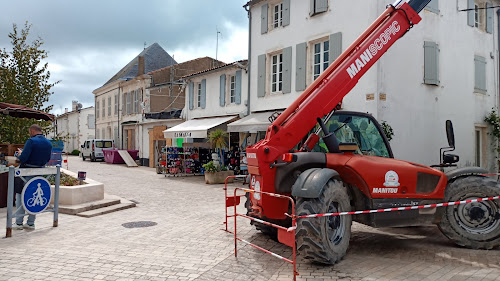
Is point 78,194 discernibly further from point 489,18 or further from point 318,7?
point 489,18

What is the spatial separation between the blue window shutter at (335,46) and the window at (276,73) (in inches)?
107

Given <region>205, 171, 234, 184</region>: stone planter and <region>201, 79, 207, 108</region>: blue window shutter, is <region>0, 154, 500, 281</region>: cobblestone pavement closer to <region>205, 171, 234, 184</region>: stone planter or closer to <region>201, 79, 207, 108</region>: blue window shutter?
<region>205, 171, 234, 184</region>: stone planter

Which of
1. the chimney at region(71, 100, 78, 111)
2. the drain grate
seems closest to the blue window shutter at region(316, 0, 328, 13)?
the drain grate

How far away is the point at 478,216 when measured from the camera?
5328 millimetres

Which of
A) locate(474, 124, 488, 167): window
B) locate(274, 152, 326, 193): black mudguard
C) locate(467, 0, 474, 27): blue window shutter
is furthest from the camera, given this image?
locate(474, 124, 488, 167): window

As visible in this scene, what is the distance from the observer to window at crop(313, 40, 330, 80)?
1268cm

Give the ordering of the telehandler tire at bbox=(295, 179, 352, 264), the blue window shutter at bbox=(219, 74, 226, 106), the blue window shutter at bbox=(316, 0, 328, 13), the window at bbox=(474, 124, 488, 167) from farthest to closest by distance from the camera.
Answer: the blue window shutter at bbox=(219, 74, 226, 106) < the window at bbox=(474, 124, 488, 167) < the blue window shutter at bbox=(316, 0, 328, 13) < the telehandler tire at bbox=(295, 179, 352, 264)

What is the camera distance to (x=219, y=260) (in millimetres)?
5023

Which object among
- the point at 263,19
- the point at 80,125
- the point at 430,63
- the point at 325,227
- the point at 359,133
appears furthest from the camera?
the point at 80,125

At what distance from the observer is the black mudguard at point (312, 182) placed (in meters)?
4.41

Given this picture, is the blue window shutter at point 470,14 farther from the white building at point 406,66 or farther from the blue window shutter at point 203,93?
the blue window shutter at point 203,93

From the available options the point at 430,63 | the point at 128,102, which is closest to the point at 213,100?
the point at 430,63

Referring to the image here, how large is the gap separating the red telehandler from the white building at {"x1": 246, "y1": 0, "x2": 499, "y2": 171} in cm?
584

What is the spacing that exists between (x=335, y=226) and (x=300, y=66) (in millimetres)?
9222
